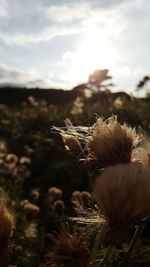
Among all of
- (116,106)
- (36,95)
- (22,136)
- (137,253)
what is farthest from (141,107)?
(36,95)

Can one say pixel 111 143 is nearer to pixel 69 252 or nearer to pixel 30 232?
pixel 69 252

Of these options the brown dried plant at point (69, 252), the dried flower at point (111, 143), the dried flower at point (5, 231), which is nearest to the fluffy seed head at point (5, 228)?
the dried flower at point (5, 231)

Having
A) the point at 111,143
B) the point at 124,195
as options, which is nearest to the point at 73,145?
the point at 111,143

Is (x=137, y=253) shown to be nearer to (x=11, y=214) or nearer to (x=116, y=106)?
(x=11, y=214)

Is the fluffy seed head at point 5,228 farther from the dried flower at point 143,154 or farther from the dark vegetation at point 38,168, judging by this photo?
the dark vegetation at point 38,168

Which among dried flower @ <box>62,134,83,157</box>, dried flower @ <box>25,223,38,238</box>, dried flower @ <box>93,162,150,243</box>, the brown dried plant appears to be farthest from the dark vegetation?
dried flower @ <box>93,162,150,243</box>

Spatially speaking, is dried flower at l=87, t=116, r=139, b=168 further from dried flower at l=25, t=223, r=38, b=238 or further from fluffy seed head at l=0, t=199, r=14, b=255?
dried flower at l=25, t=223, r=38, b=238
